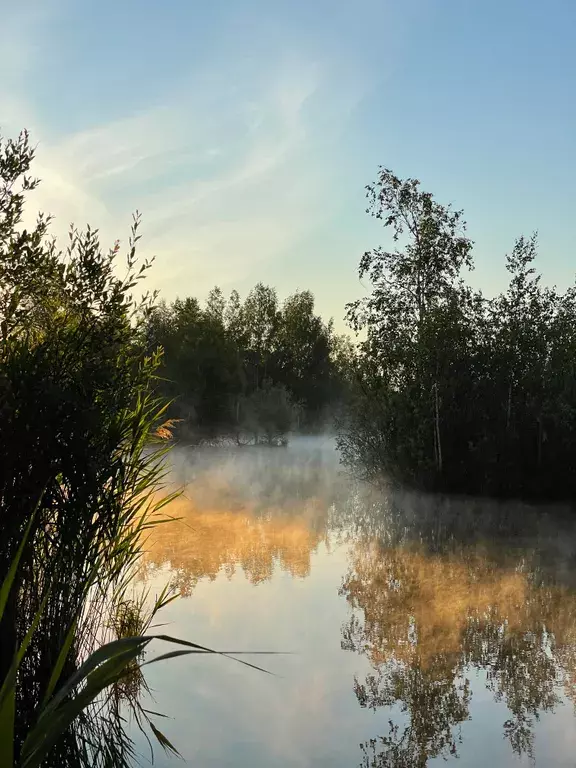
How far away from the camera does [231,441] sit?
31.4 metres

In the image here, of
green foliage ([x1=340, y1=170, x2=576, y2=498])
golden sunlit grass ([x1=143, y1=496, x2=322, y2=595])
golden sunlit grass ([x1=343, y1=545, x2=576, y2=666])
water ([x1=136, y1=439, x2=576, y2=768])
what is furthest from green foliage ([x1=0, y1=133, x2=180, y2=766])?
green foliage ([x1=340, y1=170, x2=576, y2=498])

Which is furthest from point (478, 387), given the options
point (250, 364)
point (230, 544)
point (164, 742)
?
point (250, 364)

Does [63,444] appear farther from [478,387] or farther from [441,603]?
[478,387]

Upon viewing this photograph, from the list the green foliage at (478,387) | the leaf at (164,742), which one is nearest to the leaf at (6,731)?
the leaf at (164,742)

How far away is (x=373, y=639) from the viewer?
587 cm

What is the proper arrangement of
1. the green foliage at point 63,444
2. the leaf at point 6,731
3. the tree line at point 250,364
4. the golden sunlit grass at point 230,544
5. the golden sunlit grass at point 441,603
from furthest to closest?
the tree line at point 250,364 → the golden sunlit grass at point 230,544 → the golden sunlit grass at point 441,603 → the green foliage at point 63,444 → the leaf at point 6,731

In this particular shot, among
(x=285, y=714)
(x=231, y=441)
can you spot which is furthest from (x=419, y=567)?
(x=231, y=441)

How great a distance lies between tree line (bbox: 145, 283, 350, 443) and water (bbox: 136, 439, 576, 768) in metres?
14.0

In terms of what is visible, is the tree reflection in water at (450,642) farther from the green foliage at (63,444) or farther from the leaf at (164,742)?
the green foliage at (63,444)

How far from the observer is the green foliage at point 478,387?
1358 centimetres

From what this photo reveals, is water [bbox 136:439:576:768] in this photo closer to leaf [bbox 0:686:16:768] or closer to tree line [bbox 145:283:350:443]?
leaf [bbox 0:686:16:768]

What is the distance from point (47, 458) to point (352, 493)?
39.7 feet

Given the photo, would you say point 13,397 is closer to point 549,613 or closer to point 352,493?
point 549,613

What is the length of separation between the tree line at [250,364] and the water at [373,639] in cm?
1397
